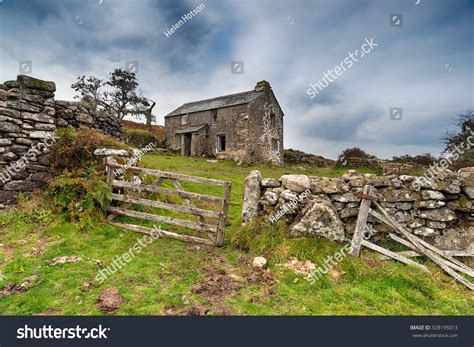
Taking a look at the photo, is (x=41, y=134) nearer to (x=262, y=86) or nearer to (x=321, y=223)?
(x=321, y=223)

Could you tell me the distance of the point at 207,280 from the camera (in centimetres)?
433

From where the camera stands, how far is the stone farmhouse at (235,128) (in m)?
26.1

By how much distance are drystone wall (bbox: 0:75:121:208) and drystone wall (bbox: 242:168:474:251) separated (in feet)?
20.8

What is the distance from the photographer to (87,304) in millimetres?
3537

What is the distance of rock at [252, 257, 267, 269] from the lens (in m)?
4.77

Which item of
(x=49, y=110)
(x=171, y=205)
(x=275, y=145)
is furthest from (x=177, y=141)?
(x=171, y=205)

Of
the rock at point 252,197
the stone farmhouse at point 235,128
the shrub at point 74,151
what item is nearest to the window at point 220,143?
the stone farmhouse at point 235,128

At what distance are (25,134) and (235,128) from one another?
20751mm

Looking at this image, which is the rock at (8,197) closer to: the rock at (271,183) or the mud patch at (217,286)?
the mud patch at (217,286)

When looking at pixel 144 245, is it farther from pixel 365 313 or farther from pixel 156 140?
pixel 156 140

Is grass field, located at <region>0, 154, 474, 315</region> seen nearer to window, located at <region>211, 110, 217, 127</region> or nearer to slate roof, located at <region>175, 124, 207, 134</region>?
slate roof, located at <region>175, 124, 207, 134</region>

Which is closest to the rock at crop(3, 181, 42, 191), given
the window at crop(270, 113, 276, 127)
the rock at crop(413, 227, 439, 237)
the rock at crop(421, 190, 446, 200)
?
the rock at crop(413, 227, 439, 237)

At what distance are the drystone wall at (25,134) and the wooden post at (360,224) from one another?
797 centimetres
